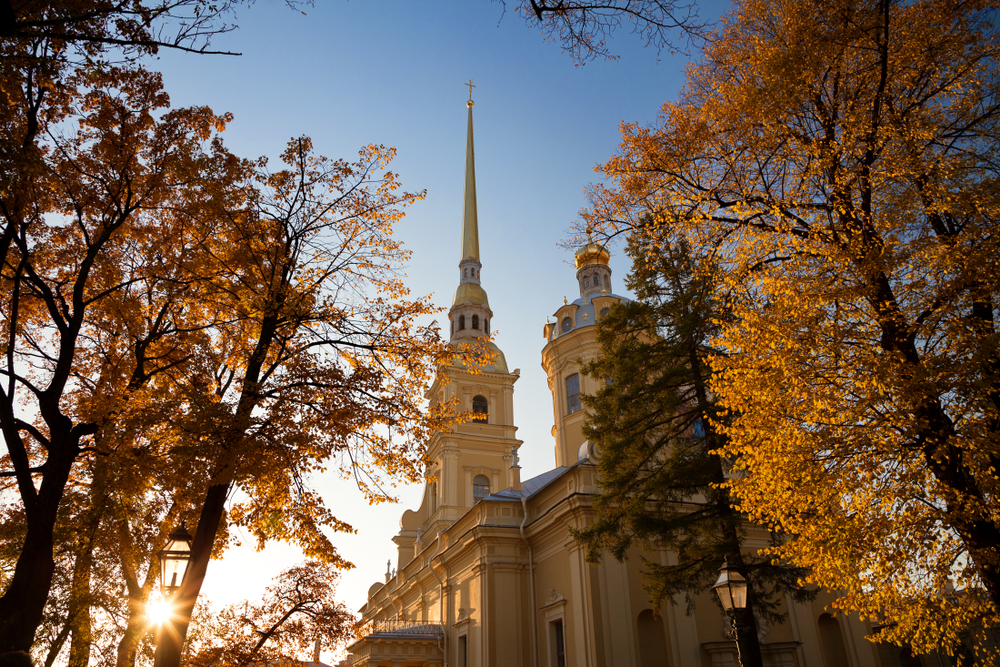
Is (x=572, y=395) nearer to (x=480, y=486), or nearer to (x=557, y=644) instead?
(x=480, y=486)

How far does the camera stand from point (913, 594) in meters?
7.69

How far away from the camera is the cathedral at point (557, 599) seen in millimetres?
18594

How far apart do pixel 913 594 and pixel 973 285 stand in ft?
12.2

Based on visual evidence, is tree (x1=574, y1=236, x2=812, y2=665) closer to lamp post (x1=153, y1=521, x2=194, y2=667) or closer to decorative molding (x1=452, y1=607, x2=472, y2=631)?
lamp post (x1=153, y1=521, x2=194, y2=667)

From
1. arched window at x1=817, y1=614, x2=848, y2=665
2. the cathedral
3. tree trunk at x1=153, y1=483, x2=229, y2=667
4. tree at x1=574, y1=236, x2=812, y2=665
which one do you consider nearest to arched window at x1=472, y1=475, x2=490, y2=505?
the cathedral

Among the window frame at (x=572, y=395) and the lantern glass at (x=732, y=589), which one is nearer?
the lantern glass at (x=732, y=589)

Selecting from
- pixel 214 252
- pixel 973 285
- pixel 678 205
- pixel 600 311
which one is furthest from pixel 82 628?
pixel 600 311

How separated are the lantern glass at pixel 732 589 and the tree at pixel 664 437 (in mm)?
3329

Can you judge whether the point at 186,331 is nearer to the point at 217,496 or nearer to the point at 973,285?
the point at 217,496

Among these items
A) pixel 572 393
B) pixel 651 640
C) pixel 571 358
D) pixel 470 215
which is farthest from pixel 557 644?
pixel 470 215

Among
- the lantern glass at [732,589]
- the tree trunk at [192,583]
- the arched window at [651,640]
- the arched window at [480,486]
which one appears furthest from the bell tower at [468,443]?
the tree trunk at [192,583]

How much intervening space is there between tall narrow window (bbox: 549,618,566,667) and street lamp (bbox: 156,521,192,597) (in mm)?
14383

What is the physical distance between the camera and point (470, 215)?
158 feet

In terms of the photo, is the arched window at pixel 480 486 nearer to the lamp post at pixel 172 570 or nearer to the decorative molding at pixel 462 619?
the decorative molding at pixel 462 619
